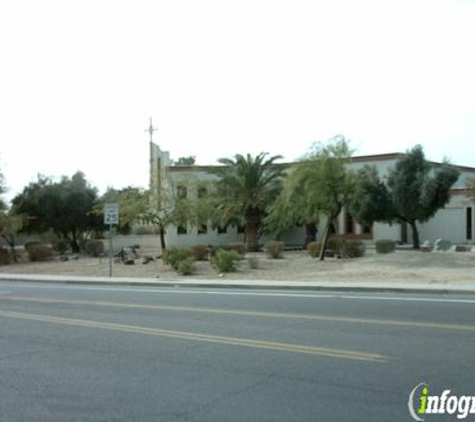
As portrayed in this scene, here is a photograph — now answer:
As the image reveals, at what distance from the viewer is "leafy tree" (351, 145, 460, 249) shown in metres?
29.7

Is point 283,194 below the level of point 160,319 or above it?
above

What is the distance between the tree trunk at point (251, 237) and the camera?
132 ft

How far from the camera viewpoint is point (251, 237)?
4094 cm

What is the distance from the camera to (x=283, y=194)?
1206 inches

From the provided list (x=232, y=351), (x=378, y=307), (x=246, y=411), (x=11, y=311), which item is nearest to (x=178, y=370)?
(x=232, y=351)

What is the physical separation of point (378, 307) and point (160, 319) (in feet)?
15.9

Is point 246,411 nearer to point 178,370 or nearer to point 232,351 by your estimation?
point 178,370

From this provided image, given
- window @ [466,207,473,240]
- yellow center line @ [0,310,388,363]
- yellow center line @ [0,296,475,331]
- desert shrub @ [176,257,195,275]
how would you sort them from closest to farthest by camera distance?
yellow center line @ [0,310,388,363] < yellow center line @ [0,296,475,331] < desert shrub @ [176,257,195,275] < window @ [466,207,473,240]

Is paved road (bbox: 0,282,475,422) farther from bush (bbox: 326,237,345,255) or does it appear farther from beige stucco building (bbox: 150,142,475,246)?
beige stucco building (bbox: 150,142,475,246)

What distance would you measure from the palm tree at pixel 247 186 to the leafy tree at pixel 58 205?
12.0m

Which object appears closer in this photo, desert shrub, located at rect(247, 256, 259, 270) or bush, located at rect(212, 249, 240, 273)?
bush, located at rect(212, 249, 240, 273)

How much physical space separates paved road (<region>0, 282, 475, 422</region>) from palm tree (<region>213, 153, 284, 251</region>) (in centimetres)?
2402

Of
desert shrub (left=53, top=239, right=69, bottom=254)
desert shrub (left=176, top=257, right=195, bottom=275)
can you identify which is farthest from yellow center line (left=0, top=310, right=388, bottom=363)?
desert shrub (left=53, top=239, right=69, bottom=254)

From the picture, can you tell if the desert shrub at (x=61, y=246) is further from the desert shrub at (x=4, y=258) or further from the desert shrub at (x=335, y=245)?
the desert shrub at (x=335, y=245)
